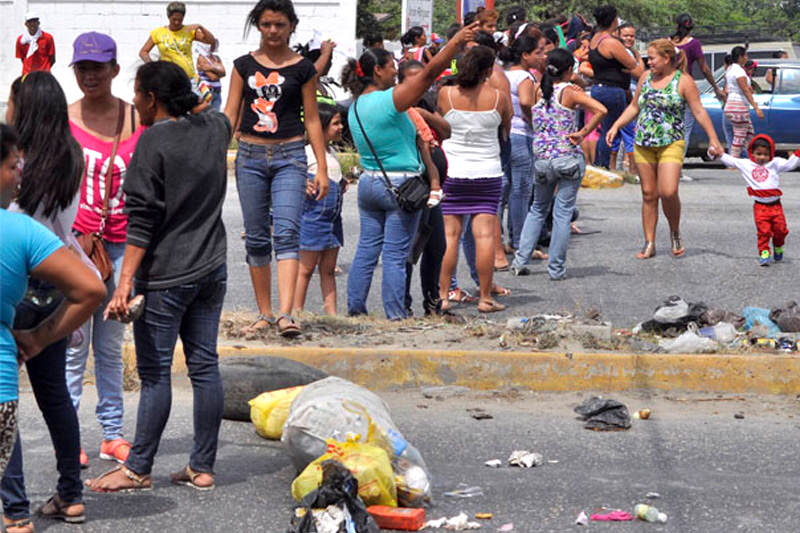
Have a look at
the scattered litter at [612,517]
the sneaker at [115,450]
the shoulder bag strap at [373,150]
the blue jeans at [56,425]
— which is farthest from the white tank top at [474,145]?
the blue jeans at [56,425]

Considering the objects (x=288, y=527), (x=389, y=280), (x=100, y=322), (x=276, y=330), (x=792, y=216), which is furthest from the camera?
(x=792, y=216)

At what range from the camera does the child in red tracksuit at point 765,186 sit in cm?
1097

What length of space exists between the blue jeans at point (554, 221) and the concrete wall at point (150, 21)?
13042 mm

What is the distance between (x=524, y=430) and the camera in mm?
6582

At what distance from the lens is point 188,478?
5.59 m

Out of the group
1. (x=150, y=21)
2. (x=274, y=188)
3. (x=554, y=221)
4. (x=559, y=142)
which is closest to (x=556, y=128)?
(x=559, y=142)

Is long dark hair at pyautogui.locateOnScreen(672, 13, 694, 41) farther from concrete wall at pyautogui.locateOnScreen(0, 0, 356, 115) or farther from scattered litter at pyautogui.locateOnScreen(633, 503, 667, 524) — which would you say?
scattered litter at pyautogui.locateOnScreen(633, 503, 667, 524)

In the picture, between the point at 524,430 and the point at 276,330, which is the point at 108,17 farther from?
the point at 524,430

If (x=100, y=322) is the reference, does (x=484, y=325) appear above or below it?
below

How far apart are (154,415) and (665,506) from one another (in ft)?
7.00

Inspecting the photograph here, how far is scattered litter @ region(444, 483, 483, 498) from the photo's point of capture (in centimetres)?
551

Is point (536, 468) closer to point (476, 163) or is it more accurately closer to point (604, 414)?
point (604, 414)

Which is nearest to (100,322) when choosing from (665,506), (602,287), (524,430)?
(524,430)

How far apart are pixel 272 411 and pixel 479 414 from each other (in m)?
1.18
